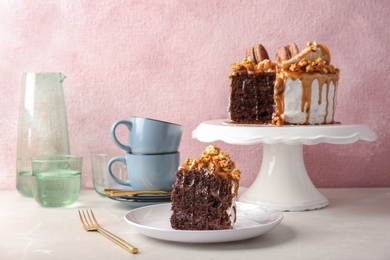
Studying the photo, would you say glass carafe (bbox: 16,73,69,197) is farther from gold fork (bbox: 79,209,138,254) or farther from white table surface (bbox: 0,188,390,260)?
gold fork (bbox: 79,209,138,254)

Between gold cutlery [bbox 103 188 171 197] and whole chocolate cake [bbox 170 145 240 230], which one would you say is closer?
whole chocolate cake [bbox 170 145 240 230]

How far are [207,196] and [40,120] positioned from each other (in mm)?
646

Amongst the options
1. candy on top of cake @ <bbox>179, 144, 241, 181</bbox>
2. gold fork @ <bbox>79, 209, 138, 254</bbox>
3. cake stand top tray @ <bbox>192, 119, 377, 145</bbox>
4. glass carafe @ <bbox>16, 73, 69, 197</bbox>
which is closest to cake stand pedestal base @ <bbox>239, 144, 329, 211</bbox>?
cake stand top tray @ <bbox>192, 119, 377, 145</bbox>

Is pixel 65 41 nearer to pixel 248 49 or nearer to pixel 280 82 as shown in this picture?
pixel 248 49

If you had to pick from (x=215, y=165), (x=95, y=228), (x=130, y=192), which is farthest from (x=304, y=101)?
(x=95, y=228)

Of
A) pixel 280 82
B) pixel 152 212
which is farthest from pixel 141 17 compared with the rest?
pixel 152 212

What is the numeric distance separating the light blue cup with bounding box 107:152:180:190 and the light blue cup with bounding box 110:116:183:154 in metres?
0.02

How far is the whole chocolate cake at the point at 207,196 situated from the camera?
4.00 ft

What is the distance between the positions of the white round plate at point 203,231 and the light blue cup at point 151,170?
17 cm

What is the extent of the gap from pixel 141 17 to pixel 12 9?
36 cm

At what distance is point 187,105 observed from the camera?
69.3 inches

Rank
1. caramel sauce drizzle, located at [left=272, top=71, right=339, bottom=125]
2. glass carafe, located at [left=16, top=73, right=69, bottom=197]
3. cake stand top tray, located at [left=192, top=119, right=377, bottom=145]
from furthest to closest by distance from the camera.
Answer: glass carafe, located at [left=16, top=73, right=69, bottom=197] < caramel sauce drizzle, located at [left=272, top=71, right=339, bottom=125] < cake stand top tray, located at [left=192, top=119, right=377, bottom=145]

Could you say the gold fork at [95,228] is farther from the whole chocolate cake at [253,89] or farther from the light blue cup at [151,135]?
the whole chocolate cake at [253,89]

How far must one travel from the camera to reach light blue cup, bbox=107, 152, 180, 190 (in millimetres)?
1515
